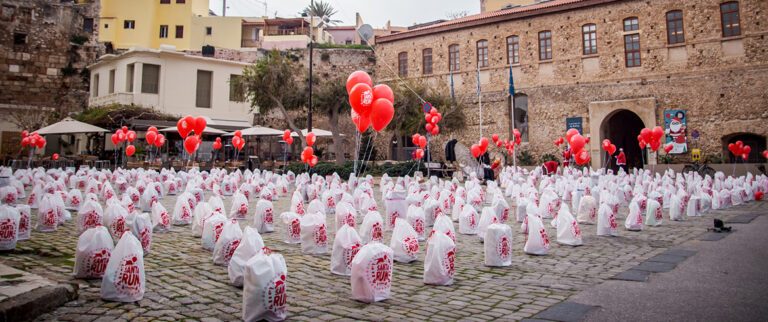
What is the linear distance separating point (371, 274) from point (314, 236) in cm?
202

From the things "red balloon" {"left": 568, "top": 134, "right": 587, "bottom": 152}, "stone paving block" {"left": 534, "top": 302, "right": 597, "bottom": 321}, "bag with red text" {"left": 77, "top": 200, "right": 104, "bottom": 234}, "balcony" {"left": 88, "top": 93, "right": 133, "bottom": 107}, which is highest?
"balcony" {"left": 88, "top": 93, "right": 133, "bottom": 107}

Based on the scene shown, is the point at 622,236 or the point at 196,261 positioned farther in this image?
the point at 622,236

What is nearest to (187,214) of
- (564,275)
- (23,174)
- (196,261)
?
(196,261)

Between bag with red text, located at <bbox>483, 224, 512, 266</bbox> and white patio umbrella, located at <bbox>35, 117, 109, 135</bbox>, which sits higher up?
white patio umbrella, located at <bbox>35, 117, 109, 135</bbox>

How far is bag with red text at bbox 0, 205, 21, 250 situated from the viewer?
5055 millimetres

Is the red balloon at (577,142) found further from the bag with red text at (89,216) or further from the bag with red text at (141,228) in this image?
the bag with red text at (89,216)

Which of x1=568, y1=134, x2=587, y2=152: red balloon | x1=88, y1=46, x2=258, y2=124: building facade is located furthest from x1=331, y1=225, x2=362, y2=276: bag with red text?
x1=88, y1=46, x2=258, y2=124: building facade

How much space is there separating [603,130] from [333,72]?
1992 cm

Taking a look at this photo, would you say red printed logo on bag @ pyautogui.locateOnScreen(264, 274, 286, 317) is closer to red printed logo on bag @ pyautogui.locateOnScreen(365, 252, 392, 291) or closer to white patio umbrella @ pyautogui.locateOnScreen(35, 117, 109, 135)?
red printed logo on bag @ pyautogui.locateOnScreen(365, 252, 392, 291)

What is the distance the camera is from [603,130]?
2611cm

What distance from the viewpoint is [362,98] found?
28.1ft

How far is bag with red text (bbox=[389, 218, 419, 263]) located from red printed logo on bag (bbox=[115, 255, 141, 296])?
9.14ft

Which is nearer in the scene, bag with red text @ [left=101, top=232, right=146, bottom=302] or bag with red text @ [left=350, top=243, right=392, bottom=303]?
bag with red text @ [left=101, top=232, right=146, bottom=302]

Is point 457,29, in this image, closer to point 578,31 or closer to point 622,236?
point 578,31
